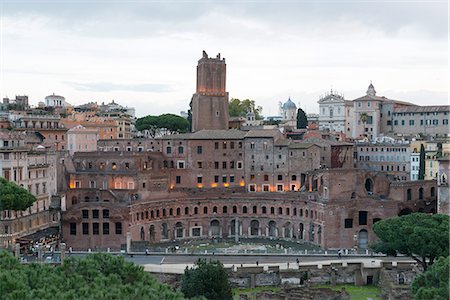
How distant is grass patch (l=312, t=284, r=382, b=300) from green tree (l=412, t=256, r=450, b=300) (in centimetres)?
1004

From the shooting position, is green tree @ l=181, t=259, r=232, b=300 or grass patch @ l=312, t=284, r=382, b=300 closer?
green tree @ l=181, t=259, r=232, b=300

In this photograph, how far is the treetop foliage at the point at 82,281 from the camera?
2852cm

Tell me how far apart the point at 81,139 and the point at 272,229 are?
102 ft

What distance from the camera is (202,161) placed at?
79.3m

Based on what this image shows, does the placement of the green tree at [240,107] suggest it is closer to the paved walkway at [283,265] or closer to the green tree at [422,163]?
the green tree at [422,163]

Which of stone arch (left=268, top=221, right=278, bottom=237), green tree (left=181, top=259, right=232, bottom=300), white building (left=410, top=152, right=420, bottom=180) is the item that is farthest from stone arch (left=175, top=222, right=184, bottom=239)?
white building (left=410, top=152, right=420, bottom=180)

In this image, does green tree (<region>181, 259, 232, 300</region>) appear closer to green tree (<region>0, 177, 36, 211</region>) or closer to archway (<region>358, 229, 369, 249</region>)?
green tree (<region>0, 177, 36, 211</region>)

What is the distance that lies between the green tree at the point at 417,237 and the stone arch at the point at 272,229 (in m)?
19.8

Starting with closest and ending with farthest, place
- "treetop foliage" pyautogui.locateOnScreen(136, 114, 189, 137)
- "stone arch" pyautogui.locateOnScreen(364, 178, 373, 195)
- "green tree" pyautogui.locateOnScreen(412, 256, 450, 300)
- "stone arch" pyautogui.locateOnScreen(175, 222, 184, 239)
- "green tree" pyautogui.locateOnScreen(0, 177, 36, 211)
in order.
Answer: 1. "green tree" pyautogui.locateOnScreen(412, 256, 450, 300)
2. "green tree" pyautogui.locateOnScreen(0, 177, 36, 211)
3. "stone arch" pyautogui.locateOnScreen(364, 178, 373, 195)
4. "stone arch" pyautogui.locateOnScreen(175, 222, 184, 239)
5. "treetop foliage" pyautogui.locateOnScreen(136, 114, 189, 137)

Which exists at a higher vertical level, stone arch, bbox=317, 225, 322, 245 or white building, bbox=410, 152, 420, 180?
white building, bbox=410, 152, 420, 180

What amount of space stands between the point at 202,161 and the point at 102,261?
44424mm

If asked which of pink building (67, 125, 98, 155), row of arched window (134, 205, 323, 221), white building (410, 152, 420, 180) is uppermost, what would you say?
pink building (67, 125, 98, 155)

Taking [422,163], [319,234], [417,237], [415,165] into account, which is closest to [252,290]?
[417,237]

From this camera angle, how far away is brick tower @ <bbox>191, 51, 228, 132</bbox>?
298ft
